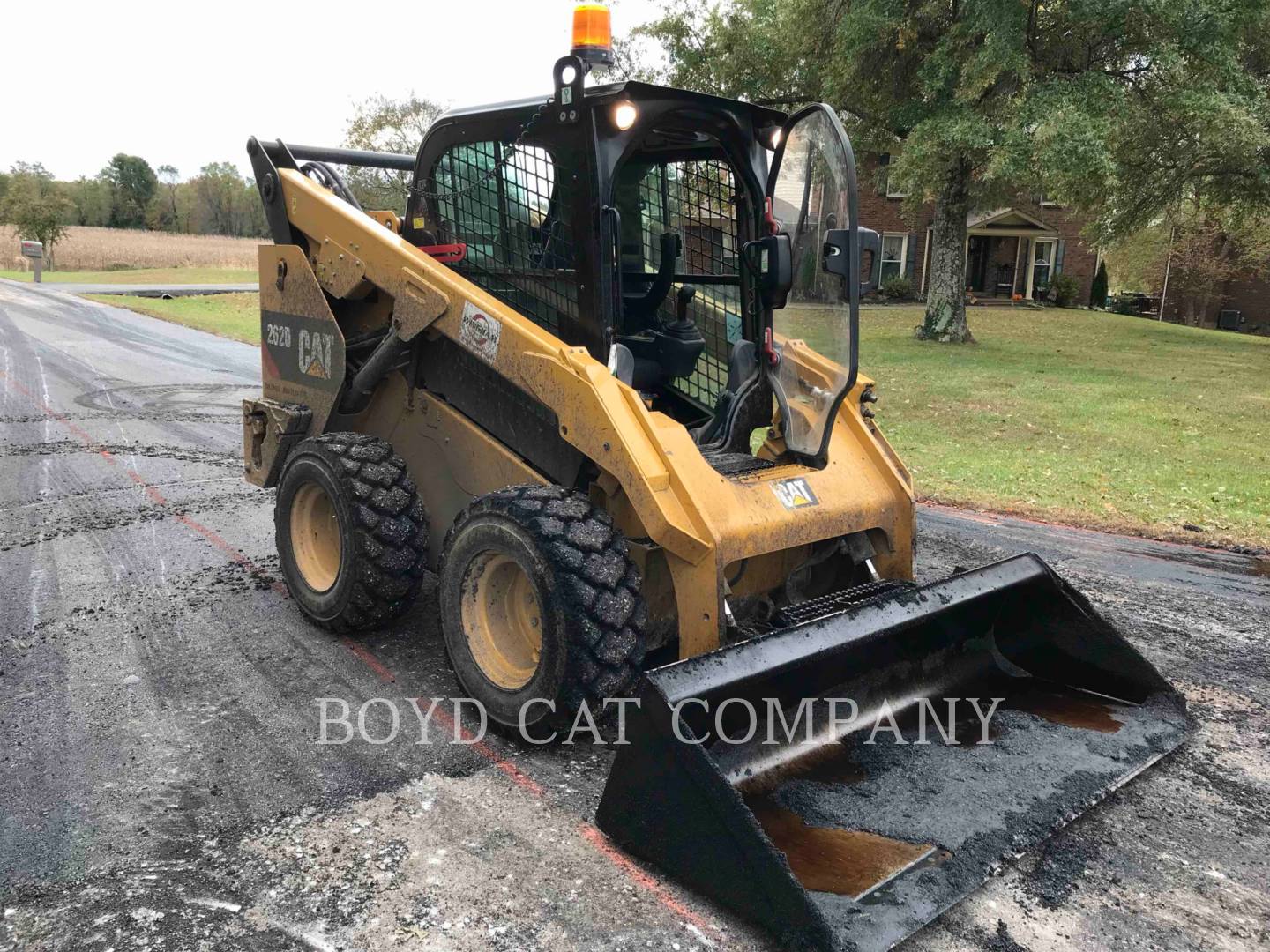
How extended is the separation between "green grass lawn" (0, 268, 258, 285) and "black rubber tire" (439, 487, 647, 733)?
106 ft

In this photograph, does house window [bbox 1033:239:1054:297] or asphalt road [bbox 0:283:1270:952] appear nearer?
asphalt road [bbox 0:283:1270:952]

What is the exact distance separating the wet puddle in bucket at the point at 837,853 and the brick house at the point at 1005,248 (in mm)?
27999

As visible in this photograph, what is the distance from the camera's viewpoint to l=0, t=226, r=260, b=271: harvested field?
41.1 meters

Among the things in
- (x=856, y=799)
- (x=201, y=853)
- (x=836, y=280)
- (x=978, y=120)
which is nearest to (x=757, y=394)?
(x=836, y=280)

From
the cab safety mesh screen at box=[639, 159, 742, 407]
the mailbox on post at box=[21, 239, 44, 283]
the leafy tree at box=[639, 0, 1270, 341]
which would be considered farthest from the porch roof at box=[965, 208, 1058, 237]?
the mailbox on post at box=[21, 239, 44, 283]

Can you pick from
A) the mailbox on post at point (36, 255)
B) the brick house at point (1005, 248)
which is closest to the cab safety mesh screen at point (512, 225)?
the brick house at point (1005, 248)

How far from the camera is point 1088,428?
10.4 meters

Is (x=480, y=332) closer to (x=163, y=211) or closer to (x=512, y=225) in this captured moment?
(x=512, y=225)

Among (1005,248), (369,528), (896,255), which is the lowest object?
(369,528)

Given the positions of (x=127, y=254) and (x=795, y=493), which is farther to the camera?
(x=127, y=254)

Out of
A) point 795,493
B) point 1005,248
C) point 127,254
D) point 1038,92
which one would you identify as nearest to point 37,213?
point 127,254

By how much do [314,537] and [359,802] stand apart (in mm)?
1861

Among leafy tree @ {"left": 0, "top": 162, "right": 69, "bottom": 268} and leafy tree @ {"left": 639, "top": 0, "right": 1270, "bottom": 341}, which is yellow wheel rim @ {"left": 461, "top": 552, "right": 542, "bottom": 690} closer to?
leafy tree @ {"left": 639, "top": 0, "right": 1270, "bottom": 341}

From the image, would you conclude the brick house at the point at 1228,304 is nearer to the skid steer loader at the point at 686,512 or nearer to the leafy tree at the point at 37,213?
the skid steer loader at the point at 686,512
